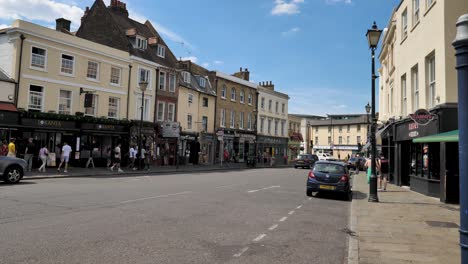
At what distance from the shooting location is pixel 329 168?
1520 centimetres

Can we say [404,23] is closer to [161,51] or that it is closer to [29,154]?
[29,154]

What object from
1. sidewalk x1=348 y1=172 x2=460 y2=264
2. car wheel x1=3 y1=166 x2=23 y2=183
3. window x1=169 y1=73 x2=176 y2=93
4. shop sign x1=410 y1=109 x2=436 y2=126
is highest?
window x1=169 y1=73 x2=176 y2=93

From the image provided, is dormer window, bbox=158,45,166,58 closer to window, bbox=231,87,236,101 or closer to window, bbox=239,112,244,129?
window, bbox=231,87,236,101

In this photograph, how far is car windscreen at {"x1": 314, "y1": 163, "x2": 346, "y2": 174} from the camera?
15.0 metres

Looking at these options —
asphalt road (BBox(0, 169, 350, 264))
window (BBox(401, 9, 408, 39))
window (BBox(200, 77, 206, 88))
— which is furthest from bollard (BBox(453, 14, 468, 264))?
window (BBox(200, 77, 206, 88))

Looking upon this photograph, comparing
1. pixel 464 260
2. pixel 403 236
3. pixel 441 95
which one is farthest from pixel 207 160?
pixel 464 260

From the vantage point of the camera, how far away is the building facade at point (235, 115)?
141ft

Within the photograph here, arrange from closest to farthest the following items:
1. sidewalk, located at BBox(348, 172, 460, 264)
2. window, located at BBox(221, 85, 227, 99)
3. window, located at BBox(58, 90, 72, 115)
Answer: sidewalk, located at BBox(348, 172, 460, 264)
window, located at BBox(58, 90, 72, 115)
window, located at BBox(221, 85, 227, 99)

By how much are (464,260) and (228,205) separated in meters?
8.74

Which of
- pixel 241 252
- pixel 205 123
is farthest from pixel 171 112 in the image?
pixel 241 252

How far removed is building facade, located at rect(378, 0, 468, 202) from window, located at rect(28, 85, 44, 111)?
21670mm

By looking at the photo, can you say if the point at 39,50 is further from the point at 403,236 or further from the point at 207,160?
the point at 403,236

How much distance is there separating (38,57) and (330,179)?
65.7 ft

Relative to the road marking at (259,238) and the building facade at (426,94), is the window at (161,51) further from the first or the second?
the road marking at (259,238)
